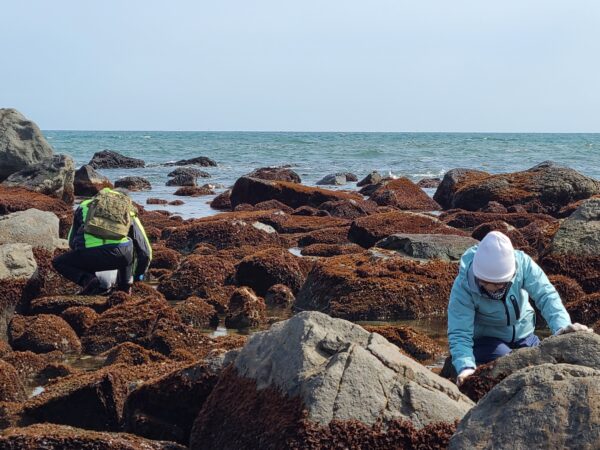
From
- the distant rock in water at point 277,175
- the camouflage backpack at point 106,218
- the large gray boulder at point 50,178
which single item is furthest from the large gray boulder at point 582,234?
the distant rock in water at point 277,175

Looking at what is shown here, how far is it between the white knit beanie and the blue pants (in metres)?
0.68

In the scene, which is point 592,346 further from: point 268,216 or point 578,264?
point 268,216

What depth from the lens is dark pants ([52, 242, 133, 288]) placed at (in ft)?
34.9

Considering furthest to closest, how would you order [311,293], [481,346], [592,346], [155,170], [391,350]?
[155,170] < [311,293] < [481,346] < [391,350] < [592,346]

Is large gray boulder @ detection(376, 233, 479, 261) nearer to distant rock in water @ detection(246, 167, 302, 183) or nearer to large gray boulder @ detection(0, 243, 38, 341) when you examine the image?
large gray boulder @ detection(0, 243, 38, 341)

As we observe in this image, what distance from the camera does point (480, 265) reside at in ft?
21.0

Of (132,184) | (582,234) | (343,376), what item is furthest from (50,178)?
(343,376)

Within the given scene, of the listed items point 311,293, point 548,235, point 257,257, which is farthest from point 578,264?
point 257,257

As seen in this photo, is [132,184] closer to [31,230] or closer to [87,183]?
[87,183]

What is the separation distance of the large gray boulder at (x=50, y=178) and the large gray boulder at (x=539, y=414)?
20.0m

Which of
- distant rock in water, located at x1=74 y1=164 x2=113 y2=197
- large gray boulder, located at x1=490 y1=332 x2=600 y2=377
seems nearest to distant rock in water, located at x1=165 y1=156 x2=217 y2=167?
distant rock in water, located at x1=74 y1=164 x2=113 y2=197

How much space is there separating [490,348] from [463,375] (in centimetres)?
93

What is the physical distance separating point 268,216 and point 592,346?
46.1 feet

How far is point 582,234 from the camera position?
11.4 meters
